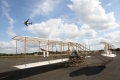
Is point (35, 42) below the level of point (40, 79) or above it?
above

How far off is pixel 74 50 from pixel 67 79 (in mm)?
7739

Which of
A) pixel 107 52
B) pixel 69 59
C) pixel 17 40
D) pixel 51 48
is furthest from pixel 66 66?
pixel 17 40

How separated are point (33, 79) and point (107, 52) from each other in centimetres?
1009

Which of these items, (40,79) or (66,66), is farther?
(66,66)

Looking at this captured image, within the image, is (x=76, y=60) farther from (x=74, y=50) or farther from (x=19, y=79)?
(x=19, y=79)

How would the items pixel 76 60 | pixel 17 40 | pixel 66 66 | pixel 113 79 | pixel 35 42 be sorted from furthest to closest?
pixel 76 60 → pixel 66 66 → pixel 35 42 → pixel 17 40 → pixel 113 79

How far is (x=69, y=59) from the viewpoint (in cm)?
1767

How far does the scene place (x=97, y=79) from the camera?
30.7 feet

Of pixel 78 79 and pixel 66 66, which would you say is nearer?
pixel 78 79

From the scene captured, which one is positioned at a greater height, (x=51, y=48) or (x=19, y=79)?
Answer: (x=51, y=48)

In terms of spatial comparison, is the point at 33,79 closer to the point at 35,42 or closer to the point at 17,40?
the point at 17,40

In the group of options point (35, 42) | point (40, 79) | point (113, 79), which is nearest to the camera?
point (113, 79)

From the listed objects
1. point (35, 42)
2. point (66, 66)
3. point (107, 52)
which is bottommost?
point (66, 66)

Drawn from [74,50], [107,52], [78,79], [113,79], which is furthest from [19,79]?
[107,52]
